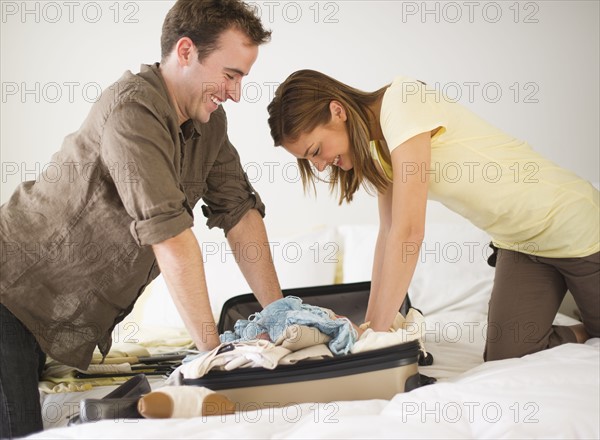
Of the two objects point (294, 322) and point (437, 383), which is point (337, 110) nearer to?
point (294, 322)

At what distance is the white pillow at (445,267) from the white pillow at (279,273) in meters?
0.08

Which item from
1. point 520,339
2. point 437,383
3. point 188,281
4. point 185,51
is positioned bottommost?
point 520,339

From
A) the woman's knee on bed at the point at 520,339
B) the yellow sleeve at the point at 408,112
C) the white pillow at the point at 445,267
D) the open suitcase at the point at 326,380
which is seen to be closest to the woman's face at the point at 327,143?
the yellow sleeve at the point at 408,112

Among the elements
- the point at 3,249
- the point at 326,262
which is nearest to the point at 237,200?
the point at 3,249

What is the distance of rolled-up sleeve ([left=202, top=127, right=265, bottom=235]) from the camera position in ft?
6.52

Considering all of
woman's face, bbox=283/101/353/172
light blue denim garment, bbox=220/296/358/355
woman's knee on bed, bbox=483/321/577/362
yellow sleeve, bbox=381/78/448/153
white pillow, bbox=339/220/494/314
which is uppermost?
yellow sleeve, bbox=381/78/448/153

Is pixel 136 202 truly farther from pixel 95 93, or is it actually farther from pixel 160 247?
pixel 95 93

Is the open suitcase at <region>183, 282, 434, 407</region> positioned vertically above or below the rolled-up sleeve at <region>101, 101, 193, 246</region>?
below

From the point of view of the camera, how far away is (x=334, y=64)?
3.04 meters

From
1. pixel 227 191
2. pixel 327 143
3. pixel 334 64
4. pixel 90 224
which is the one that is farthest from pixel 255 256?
pixel 334 64

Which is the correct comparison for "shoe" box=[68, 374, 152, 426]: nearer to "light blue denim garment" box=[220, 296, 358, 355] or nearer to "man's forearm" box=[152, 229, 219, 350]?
"man's forearm" box=[152, 229, 219, 350]

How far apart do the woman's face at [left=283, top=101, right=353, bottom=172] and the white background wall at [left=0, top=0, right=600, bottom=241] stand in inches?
48.0

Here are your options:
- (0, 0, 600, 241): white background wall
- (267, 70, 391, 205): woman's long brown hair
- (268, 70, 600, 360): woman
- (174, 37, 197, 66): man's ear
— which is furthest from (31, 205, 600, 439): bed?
(174, 37, 197, 66): man's ear

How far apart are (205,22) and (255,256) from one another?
0.65 meters
